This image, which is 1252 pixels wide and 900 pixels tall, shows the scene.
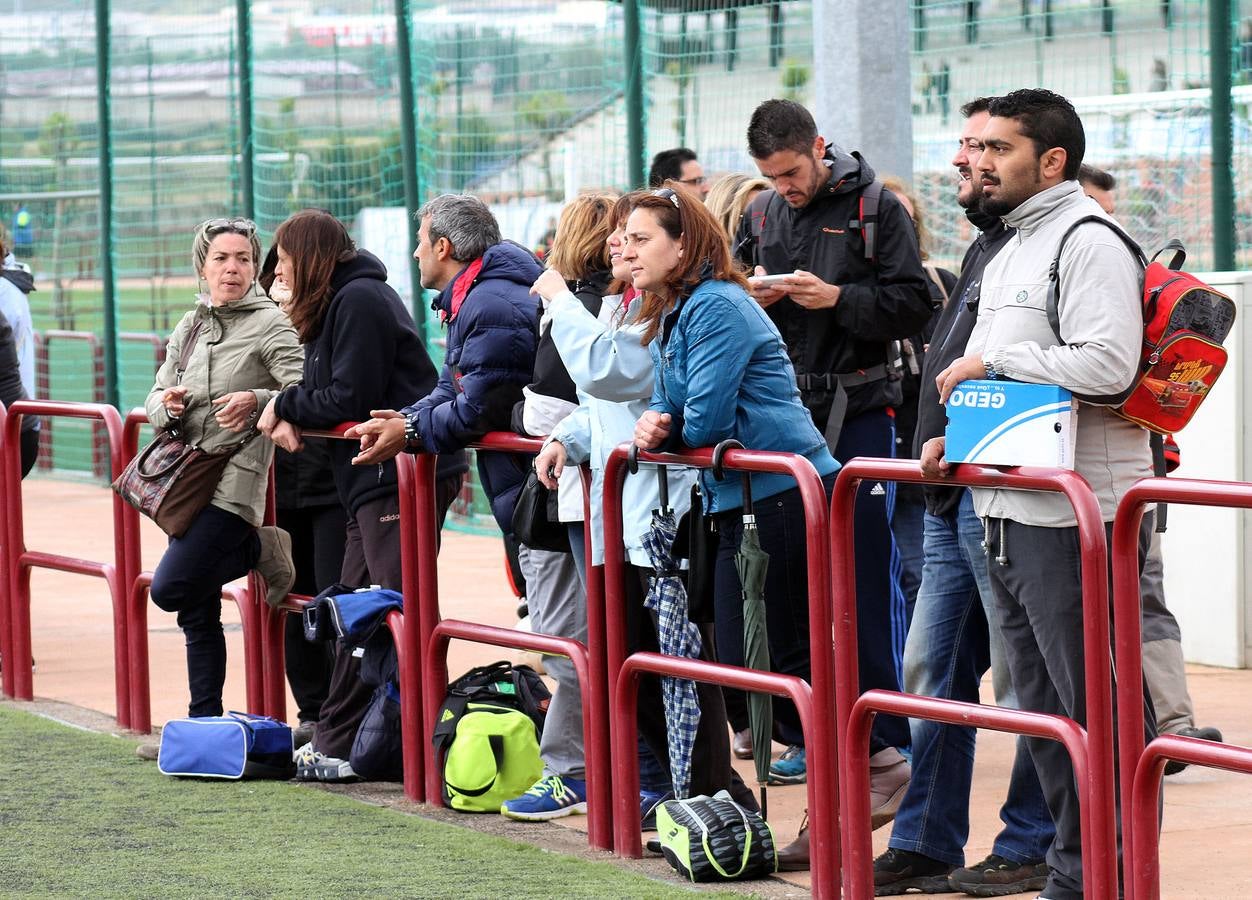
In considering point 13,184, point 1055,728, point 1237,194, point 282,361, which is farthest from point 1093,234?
point 13,184

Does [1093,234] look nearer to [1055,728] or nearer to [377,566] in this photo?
[1055,728]

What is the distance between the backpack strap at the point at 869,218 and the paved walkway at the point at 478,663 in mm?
1653

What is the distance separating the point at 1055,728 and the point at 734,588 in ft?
3.75

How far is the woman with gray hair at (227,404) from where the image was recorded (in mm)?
6430

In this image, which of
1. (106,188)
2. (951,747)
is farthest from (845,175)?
(106,188)

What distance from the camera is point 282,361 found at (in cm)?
650

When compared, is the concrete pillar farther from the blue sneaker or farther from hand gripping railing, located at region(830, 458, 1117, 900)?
hand gripping railing, located at region(830, 458, 1117, 900)

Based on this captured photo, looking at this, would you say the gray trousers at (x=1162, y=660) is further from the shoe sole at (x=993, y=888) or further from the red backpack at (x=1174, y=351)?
the red backpack at (x=1174, y=351)

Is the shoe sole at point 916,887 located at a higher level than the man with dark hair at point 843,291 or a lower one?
lower

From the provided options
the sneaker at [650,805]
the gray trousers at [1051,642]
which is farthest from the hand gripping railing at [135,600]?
the gray trousers at [1051,642]

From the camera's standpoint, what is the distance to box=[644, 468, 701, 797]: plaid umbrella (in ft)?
17.0

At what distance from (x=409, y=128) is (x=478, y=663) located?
4857mm

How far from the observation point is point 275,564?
6605 mm

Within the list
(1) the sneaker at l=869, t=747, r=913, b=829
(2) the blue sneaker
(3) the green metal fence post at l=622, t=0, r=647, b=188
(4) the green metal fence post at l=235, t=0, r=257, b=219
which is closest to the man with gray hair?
(2) the blue sneaker
